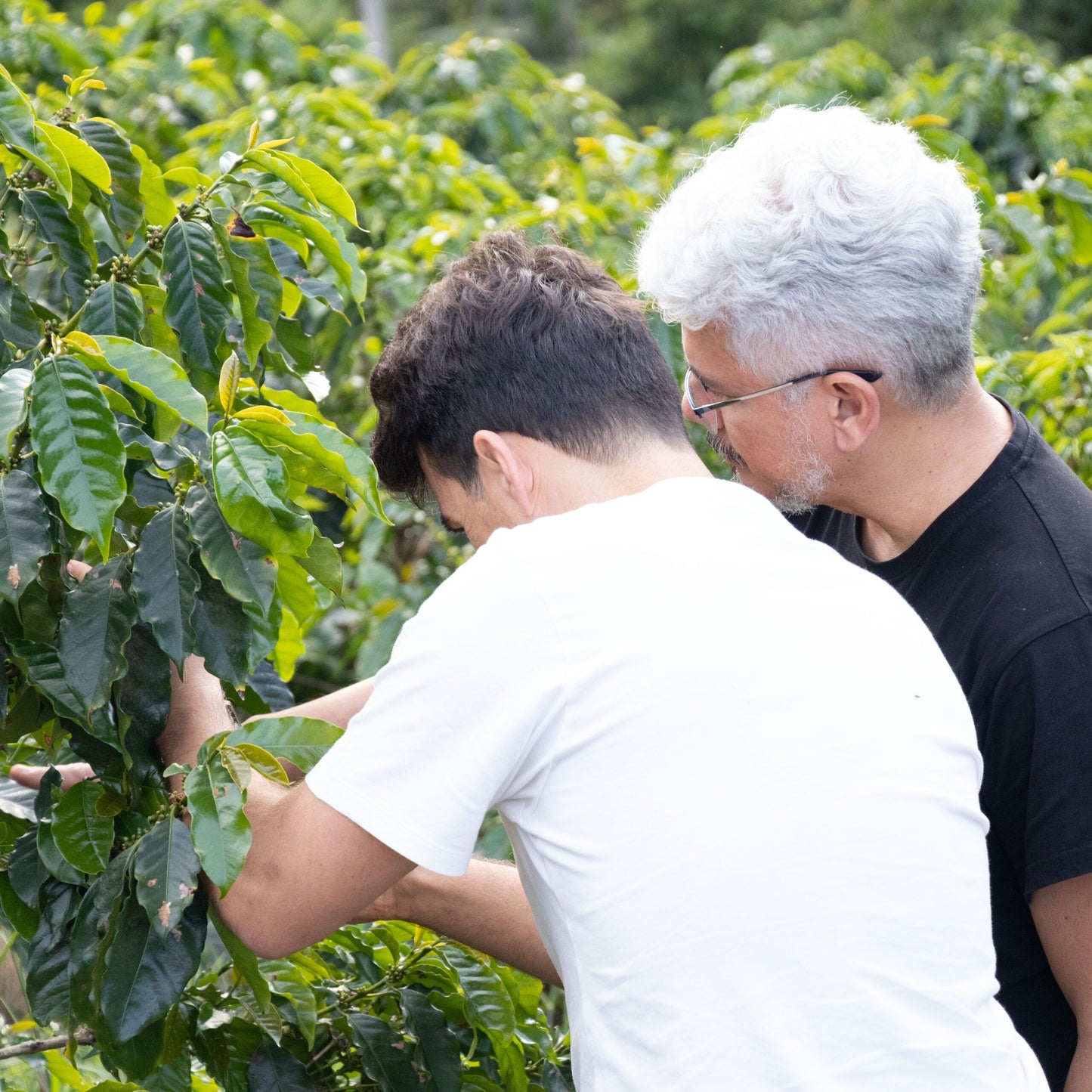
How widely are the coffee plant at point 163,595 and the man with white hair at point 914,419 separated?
47 centimetres

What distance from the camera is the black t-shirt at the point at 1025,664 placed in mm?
1499

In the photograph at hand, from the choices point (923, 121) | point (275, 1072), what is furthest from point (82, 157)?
point (923, 121)

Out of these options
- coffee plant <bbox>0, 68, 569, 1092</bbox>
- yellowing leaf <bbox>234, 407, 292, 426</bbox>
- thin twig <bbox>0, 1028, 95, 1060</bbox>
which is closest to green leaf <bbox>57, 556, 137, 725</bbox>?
coffee plant <bbox>0, 68, 569, 1092</bbox>

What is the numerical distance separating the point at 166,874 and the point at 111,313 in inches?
22.7

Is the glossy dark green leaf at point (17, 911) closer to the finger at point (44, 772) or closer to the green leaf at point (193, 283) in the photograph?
the finger at point (44, 772)

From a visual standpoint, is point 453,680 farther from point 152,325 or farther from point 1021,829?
point 1021,829

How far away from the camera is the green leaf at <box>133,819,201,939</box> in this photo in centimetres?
122

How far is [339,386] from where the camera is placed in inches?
135

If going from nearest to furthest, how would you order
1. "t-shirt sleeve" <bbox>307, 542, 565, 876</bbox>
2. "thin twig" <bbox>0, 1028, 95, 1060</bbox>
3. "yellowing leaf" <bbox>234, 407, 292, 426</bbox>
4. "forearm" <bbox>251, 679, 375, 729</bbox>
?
"t-shirt sleeve" <bbox>307, 542, 565, 876</bbox> → "yellowing leaf" <bbox>234, 407, 292, 426</bbox> → "thin twig" <bbox>0, 1028, 95, 1060</bbox> → "forearm" <bbox>251, 679, 375, 729</bbox>

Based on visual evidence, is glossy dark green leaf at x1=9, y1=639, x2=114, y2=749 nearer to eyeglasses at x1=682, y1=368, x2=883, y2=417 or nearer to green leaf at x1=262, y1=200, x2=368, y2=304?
green leaf at x1=262, y1=200, x2=368, y2=304

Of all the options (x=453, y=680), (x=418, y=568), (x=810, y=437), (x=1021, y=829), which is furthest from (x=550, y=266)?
(x=418, y=568)

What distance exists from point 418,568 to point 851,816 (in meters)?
2.33

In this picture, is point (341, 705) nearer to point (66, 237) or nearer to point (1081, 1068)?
point (66, 237)

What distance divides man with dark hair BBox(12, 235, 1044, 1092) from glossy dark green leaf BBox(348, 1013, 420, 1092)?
409mm
